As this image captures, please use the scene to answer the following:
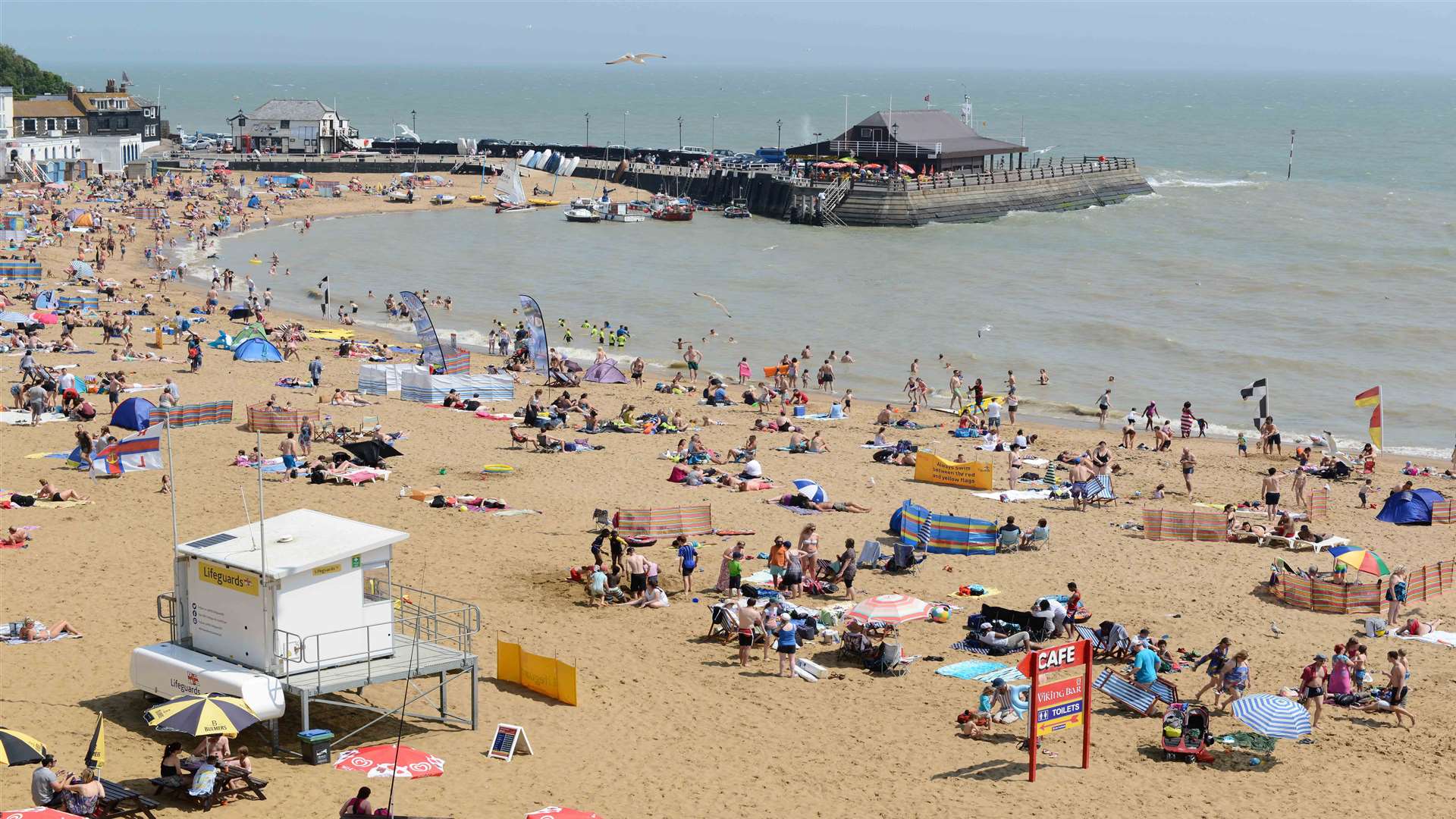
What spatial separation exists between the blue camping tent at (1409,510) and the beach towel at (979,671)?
395 inches

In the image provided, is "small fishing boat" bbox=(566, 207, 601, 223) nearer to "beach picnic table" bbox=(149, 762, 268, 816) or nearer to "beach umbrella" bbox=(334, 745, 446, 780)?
"beach umbrella" bbox=(334, 745, 446, 780)

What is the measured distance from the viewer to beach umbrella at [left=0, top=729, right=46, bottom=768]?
10633 millimetres

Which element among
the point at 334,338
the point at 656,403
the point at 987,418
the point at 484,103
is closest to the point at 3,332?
the point at 334,338

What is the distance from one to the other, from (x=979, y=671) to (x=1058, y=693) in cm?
244

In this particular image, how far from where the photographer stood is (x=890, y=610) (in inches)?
629

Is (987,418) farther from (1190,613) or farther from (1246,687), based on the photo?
(1246,687)

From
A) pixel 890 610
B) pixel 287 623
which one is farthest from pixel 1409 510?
pixel 287 623

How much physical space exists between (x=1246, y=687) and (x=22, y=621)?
38.7 ft

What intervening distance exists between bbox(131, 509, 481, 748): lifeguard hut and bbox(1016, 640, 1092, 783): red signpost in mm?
4618

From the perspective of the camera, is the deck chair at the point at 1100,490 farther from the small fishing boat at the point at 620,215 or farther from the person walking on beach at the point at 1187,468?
the small fishing boat at the point at 620,215

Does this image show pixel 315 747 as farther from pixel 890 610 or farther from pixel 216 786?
pixel 890 610

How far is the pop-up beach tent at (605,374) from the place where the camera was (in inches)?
1283

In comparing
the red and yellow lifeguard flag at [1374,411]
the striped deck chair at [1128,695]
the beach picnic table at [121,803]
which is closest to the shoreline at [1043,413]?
the red and yellow lifeguard flag at [1374,411]

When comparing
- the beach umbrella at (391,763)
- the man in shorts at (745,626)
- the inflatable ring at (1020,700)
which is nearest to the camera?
the beach umbrella at (391,763)
